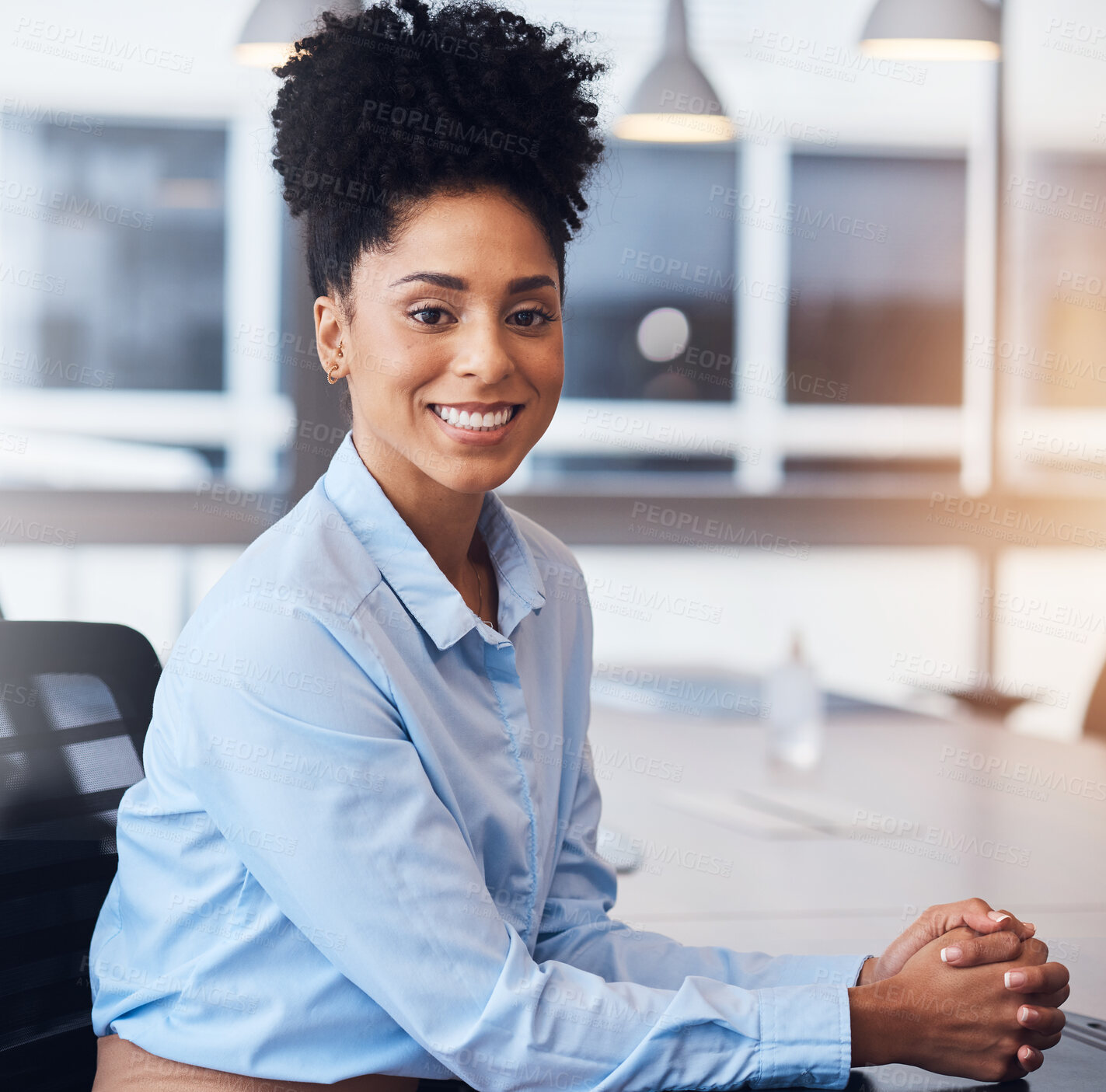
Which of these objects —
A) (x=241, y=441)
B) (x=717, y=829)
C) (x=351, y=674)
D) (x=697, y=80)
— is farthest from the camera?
(x=241, y=441)

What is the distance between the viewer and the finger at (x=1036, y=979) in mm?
910

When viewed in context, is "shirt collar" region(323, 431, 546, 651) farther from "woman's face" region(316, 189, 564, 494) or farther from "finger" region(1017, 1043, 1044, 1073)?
"finger" region(1017, 1043, 1044, 1073)

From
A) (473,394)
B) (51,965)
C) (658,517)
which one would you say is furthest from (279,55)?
(658,517)

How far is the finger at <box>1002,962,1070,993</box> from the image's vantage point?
2.98ft

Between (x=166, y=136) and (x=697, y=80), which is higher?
(x=166, y=136)

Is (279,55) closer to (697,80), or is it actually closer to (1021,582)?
(697,80)

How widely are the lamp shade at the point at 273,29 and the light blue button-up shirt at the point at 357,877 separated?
1.40 metres

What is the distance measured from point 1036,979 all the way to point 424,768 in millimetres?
468

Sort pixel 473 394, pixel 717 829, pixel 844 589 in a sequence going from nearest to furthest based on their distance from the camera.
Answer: pixel 473 394, pixel 717 829, pixel 844 589

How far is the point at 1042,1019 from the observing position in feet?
2.94

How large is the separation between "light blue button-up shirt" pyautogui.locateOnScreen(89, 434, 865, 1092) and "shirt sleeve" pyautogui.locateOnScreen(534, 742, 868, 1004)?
0.34 feet

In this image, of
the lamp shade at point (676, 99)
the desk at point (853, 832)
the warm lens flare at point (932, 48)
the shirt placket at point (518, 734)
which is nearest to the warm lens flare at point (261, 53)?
the lamp shade at point (676, 99)

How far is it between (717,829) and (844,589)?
3.08m

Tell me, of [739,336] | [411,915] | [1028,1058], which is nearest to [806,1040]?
[1028,1058]
